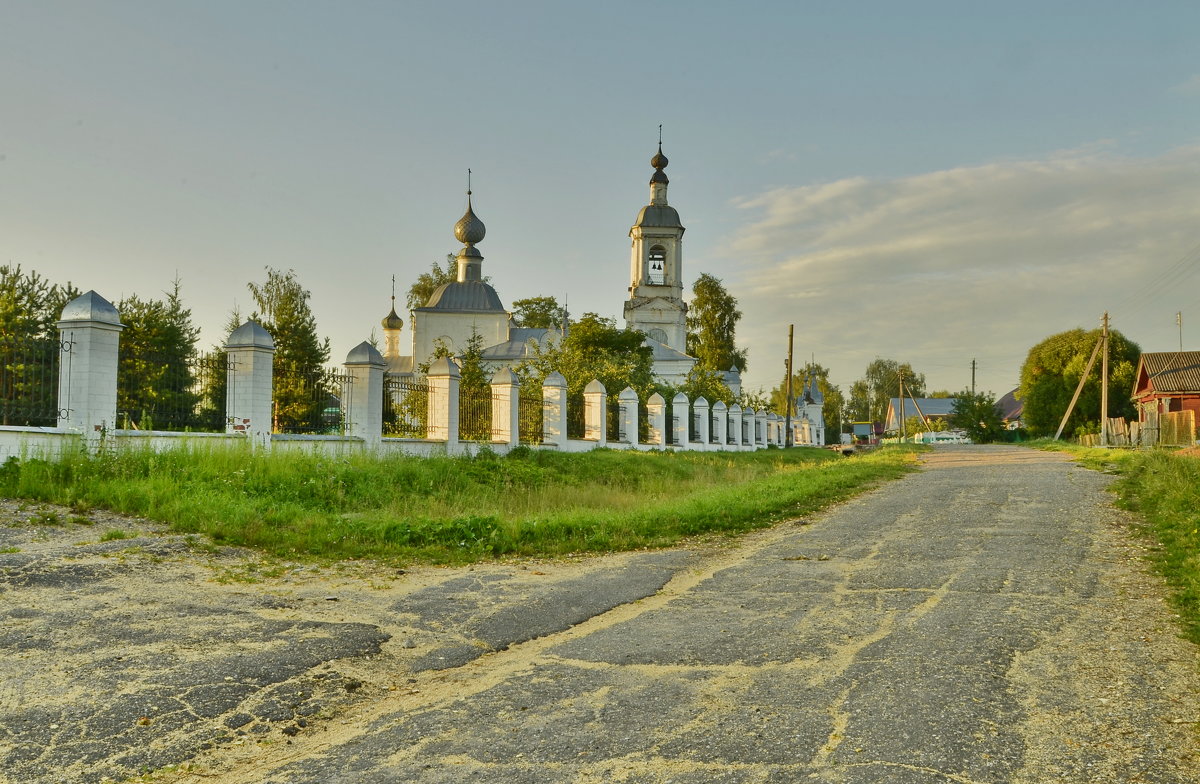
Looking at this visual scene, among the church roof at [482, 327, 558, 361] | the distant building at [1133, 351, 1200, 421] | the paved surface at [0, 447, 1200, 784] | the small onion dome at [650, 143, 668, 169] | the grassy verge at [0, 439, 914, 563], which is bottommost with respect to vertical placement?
the paved surface at [0, 447, 1200, 784]

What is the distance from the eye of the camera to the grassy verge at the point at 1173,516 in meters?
6.25

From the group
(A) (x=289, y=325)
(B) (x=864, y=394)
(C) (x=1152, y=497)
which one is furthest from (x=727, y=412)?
(B) (x=864, y=394)

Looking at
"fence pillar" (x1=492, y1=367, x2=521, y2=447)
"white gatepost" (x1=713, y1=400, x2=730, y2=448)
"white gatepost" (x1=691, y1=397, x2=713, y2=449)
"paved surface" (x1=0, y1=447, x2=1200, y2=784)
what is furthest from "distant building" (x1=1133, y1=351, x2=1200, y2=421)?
"paved surface" (x1=0, y1=447, x2=1200, y2=784)

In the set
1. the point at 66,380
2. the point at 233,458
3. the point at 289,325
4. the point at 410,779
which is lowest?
the point at 410,779

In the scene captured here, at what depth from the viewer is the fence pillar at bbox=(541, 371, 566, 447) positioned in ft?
66.7

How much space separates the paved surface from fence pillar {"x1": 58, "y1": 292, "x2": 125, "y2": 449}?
3.36 meters

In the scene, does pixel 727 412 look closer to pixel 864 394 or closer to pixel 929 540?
pixel 929 540

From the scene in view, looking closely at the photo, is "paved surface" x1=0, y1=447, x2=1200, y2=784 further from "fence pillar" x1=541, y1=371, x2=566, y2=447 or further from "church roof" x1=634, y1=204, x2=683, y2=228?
"church roof" x1=634, y1=204, x2=683, y2=228

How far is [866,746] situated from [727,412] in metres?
30.1

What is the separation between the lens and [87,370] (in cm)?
1123

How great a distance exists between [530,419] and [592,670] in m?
15.6

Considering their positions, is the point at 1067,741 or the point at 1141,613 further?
the point at 1141,613

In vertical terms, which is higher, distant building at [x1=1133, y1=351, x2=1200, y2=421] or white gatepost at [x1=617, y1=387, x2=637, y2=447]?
distant building at [x1=1133, y1=351, x2=1200, y2=421]

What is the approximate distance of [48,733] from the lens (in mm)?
3967
